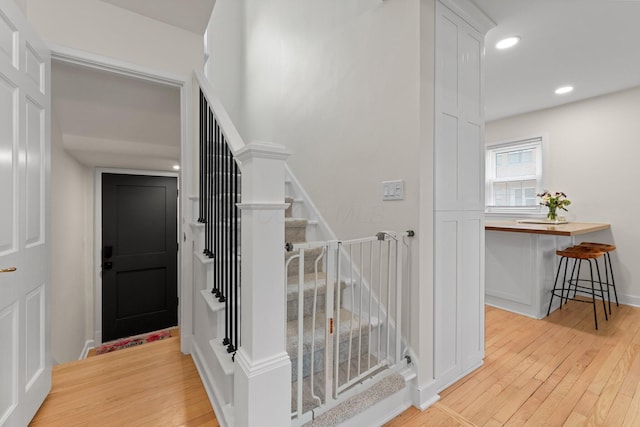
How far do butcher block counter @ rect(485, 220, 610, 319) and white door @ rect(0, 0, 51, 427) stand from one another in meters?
3.57

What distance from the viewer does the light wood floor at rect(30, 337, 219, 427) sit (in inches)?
58.0

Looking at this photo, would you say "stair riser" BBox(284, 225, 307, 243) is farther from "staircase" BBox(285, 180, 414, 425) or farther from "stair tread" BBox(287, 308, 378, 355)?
"stair tread" BBox(287, 308, 378, 355)

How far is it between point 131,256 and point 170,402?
2919 mm

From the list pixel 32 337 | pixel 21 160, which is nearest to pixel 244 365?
pixel 32 337

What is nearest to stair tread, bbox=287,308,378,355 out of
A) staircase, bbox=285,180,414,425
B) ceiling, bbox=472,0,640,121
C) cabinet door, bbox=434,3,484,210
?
staircase, bbox=285,180,414,425

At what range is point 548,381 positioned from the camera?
6.00 feet

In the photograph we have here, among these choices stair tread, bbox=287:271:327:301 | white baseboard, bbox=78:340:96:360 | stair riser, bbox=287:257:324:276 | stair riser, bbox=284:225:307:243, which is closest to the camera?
stair tread, bbox=287:271:327:301

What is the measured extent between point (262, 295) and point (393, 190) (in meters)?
1.05

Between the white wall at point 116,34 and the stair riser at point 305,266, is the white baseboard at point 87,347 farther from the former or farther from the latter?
the white wall at point 116,34

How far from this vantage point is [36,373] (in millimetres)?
1513

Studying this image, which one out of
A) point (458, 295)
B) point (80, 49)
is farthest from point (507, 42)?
point (80, 49)

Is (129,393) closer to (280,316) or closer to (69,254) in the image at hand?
(280,316)

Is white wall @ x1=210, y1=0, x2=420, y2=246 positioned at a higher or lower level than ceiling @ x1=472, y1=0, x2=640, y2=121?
lower

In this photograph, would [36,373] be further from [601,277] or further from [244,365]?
[601,277]
